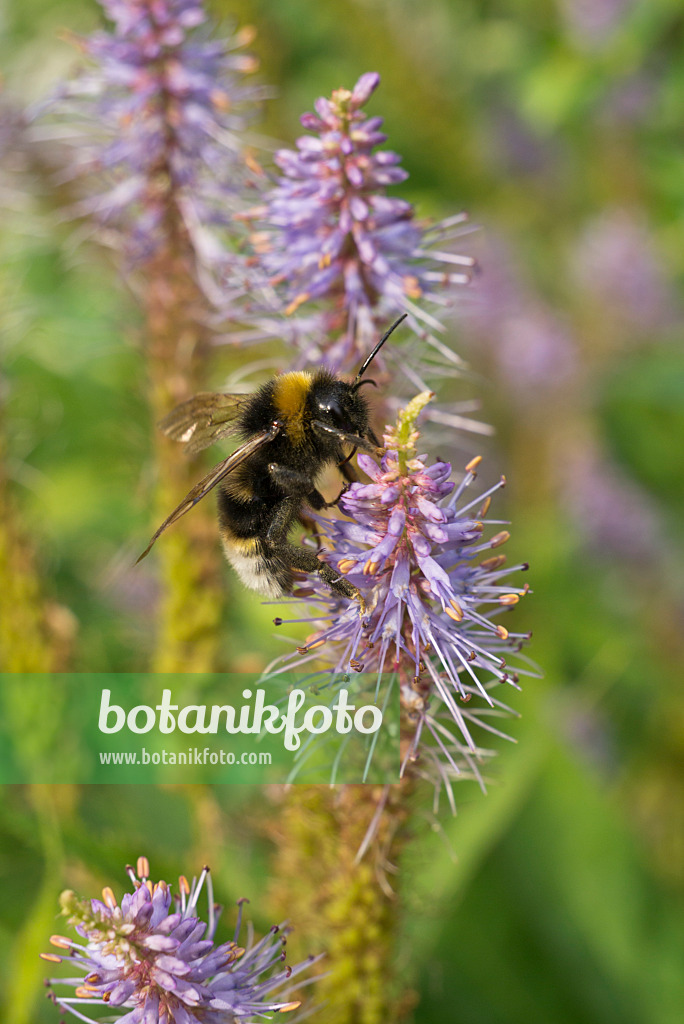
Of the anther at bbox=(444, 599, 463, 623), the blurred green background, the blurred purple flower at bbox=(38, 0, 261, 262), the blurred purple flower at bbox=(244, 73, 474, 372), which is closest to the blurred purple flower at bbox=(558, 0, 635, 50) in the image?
the blurred green background

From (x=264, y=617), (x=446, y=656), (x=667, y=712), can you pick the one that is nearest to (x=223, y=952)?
(x=446, y=656)

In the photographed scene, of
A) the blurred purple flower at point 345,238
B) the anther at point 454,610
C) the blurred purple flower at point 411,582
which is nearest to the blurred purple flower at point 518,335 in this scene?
the blurred purple flower at point 345,238

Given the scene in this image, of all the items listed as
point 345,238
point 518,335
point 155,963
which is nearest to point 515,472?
point 518,335

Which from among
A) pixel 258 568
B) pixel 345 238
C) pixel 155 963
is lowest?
pixel 155 963

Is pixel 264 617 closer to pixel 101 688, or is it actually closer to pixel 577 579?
pixel 101 688

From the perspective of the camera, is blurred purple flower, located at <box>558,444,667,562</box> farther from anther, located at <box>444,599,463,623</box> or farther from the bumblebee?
anther, located at <box>444,599,463,623</box>

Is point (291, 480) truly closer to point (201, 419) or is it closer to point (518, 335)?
point (201, 419)
